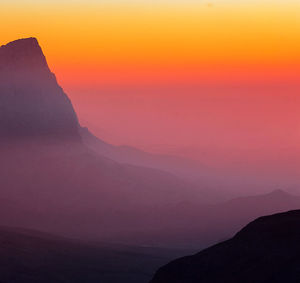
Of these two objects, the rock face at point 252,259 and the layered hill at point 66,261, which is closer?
the rock face at point 252,259

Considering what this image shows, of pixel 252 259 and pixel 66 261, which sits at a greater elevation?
pixel 66 261

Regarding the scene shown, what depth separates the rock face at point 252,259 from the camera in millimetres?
47781

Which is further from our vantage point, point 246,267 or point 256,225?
point 256,225

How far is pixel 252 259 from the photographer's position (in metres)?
50.8

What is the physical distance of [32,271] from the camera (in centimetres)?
10331

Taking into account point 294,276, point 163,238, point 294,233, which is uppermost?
point 163,238

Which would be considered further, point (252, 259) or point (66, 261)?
point (66, 261)

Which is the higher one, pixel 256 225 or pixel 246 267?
pixel 256 225

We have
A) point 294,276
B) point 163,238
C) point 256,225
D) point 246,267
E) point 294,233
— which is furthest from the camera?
point 163,238

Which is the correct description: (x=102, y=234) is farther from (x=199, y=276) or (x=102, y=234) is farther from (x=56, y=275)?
(x=199, y=276)

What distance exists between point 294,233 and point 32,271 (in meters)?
58.0

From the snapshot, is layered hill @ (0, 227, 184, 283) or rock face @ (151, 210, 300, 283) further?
layered hill @ (0, 227, 184, 283)

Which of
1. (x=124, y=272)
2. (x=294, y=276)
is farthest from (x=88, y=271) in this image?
(x=294, y=276)

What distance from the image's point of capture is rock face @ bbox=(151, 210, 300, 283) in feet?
157
